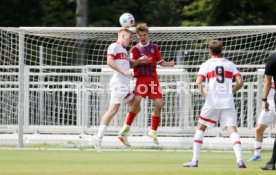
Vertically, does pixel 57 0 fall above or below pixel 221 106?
above

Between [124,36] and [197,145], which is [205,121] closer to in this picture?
[197,145]

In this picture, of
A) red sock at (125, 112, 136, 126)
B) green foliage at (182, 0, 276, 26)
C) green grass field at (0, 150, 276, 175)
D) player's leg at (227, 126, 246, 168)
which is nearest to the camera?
green grass field at (0, 150, 276, 175)

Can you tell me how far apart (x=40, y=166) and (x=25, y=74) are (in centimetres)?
741

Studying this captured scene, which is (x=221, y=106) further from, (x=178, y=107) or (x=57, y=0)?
(x=57, y=0)

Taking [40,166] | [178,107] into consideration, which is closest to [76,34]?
[178,107]

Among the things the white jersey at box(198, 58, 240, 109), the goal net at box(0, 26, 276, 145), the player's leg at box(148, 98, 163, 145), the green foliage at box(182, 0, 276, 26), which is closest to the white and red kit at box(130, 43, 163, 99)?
the player's leg at box(148, 98, 163, 145)

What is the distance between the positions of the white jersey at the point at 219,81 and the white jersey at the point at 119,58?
3039mm

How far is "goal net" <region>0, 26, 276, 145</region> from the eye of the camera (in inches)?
878

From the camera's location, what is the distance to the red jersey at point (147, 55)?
19141mm

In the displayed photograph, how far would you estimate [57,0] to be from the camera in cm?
4672

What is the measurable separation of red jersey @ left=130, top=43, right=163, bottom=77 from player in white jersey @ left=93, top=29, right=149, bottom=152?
0.23 metres

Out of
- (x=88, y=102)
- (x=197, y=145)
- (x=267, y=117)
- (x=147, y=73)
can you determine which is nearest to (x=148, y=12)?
(x=88, y=102)

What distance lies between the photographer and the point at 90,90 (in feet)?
75.5

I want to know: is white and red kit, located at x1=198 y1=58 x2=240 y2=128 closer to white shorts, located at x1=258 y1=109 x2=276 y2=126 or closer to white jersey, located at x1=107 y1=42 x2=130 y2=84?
white shorts, located at x1=258 y1=109 x2=276 y2=126
